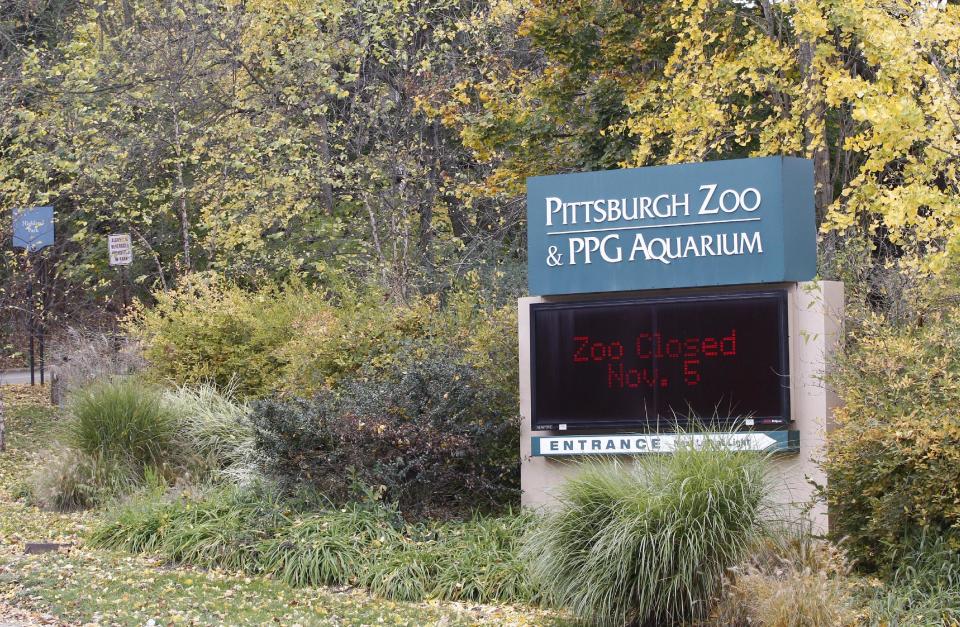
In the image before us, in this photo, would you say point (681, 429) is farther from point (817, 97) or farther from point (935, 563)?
point (817, 97)

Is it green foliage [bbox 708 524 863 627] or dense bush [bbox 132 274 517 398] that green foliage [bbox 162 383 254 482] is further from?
green foliage [bbox 708 524 863 627]

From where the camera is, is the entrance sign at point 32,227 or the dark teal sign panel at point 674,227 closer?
the dark teal sign panel at point 674,227

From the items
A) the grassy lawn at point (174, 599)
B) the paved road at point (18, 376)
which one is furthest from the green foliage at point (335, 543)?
the paved road at point (18, 376)

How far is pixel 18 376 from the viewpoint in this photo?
99.6 feet

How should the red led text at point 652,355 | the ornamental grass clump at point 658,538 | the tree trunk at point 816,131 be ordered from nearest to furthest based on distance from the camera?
the ornamental grass clump at point 658,538
the red led text at point 652,355
the tree trunk at point 816,131

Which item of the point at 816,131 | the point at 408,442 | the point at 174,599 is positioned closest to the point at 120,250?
the point at 408,442

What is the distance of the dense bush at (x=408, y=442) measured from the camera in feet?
33.7

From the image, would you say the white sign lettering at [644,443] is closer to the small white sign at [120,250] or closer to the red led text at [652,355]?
the red led text at [652,355]

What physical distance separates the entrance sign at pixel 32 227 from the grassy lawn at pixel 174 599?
8.67 metres

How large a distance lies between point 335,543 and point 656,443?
267cm

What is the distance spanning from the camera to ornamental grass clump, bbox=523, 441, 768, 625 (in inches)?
294

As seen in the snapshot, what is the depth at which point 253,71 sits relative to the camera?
23.0m

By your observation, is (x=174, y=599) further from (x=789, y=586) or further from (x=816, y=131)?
(x=816, y=131)

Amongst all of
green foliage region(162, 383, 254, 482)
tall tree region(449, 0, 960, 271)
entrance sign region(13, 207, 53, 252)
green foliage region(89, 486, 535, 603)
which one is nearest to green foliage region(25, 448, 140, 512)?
green foliage region(162, 383, 254, 482)
